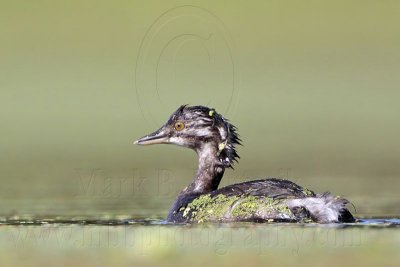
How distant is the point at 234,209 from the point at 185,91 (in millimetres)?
9667

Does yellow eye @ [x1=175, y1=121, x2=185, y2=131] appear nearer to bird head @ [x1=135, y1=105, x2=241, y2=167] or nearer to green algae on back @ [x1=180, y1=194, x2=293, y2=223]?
bird head @ [x1=135, y1=105, x2=241, y2=167]

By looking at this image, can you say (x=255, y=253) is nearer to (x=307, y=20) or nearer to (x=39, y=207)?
(x=39, y=207)

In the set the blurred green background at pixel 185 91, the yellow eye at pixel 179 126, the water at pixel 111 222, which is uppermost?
the blurred green background at pixel 185 91

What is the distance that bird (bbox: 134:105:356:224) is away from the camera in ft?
42.5

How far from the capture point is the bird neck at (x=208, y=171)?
15.1 meters

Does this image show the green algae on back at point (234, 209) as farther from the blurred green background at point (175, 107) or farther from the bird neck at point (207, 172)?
the bird neck at point (207, 172)

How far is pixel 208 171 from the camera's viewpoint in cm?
1509

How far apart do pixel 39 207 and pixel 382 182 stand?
4.20 m

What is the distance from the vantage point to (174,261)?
11.0 m

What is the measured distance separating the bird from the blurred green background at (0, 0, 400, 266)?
694 millimetres

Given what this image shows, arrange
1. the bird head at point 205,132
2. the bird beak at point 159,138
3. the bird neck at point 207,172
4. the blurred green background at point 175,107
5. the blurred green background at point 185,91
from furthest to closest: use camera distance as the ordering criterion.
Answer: the blurred green background at point 185,91 < the bird beak at point 159,138 < the bird neck at point 207,172 < the bird head at point 205,132 < the blurred green background at point 175,107

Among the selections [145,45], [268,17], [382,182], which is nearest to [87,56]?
[145,45]

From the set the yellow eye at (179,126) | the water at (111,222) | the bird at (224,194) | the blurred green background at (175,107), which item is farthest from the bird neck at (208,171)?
the water at (111,222)

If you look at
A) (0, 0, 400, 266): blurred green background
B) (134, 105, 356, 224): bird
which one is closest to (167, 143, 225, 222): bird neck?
(134, 105, 356, 224): bird
